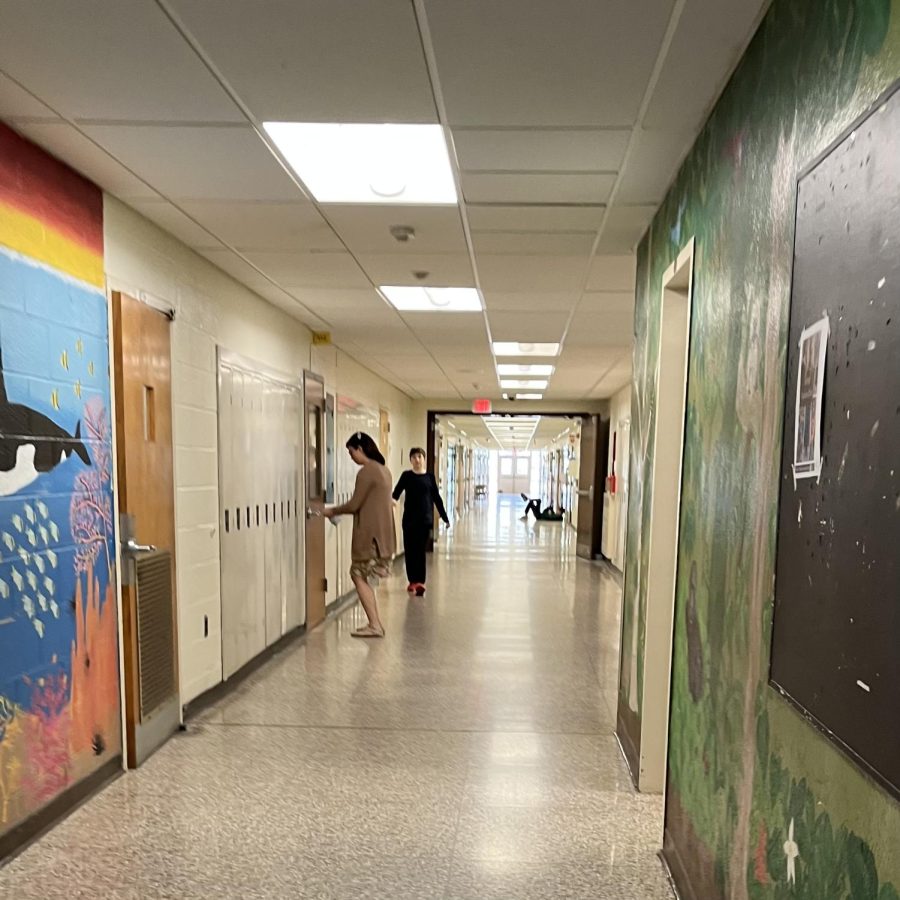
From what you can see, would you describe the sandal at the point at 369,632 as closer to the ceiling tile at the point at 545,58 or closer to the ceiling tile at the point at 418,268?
the ceiling tile at the point at 418,268

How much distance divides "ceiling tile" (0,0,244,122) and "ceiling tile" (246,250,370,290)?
54.1 inches

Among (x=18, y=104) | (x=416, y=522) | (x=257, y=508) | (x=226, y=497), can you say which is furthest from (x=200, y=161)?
(x=416, y=522)

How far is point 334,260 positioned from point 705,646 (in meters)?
2.69

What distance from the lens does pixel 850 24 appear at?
3.73ft

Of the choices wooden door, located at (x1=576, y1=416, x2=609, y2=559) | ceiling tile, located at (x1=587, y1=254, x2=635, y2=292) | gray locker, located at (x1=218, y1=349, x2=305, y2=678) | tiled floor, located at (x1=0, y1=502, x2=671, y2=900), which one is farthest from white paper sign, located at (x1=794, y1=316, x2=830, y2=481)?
wooden door, located at (x1=576, y1=416, x2=609, y2=559)

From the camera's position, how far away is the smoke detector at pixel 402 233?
2.99 m

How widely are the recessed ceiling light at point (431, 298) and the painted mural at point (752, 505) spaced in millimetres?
1977

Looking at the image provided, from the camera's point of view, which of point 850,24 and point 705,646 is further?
point 705,646

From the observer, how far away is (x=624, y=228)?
2959 millimetres

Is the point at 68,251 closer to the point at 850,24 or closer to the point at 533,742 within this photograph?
the point at 850,24

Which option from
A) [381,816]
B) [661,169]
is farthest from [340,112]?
[381,816]

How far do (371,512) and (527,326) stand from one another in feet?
6.36

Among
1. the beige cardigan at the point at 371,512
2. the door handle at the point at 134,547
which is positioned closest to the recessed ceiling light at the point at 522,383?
the beige cardigan at the point at 371,512

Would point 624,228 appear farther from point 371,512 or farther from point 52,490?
point 371,512
